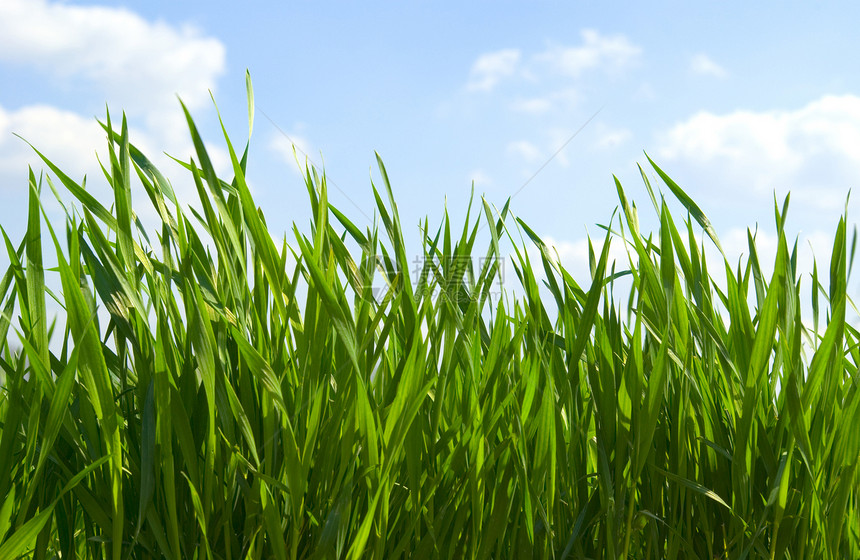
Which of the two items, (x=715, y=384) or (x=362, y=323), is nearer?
(x=362, y=323)

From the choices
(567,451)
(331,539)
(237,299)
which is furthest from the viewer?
(567,451)

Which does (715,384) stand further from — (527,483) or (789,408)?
(527,483)

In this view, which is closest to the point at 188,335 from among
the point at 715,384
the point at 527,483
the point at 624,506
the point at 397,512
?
the point at 397,512

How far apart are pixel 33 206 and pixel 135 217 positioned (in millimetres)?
117

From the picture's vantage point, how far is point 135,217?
2.95 ft

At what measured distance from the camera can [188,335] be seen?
31.1 inches

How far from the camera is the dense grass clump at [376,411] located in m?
0.75

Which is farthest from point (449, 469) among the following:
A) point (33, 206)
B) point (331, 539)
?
point (33, 206)

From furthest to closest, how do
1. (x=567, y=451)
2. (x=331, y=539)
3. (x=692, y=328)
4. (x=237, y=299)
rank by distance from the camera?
(x=692, y=328) < (x=567, y=451) < (x=237, y=299) < (x=331, y=539)

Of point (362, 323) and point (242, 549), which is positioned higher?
point (362, 323)

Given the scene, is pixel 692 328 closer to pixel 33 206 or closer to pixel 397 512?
pixel 397 512

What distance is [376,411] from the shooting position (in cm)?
78

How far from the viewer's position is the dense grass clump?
753 mm

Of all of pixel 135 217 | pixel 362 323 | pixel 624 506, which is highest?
pixel 135 217
